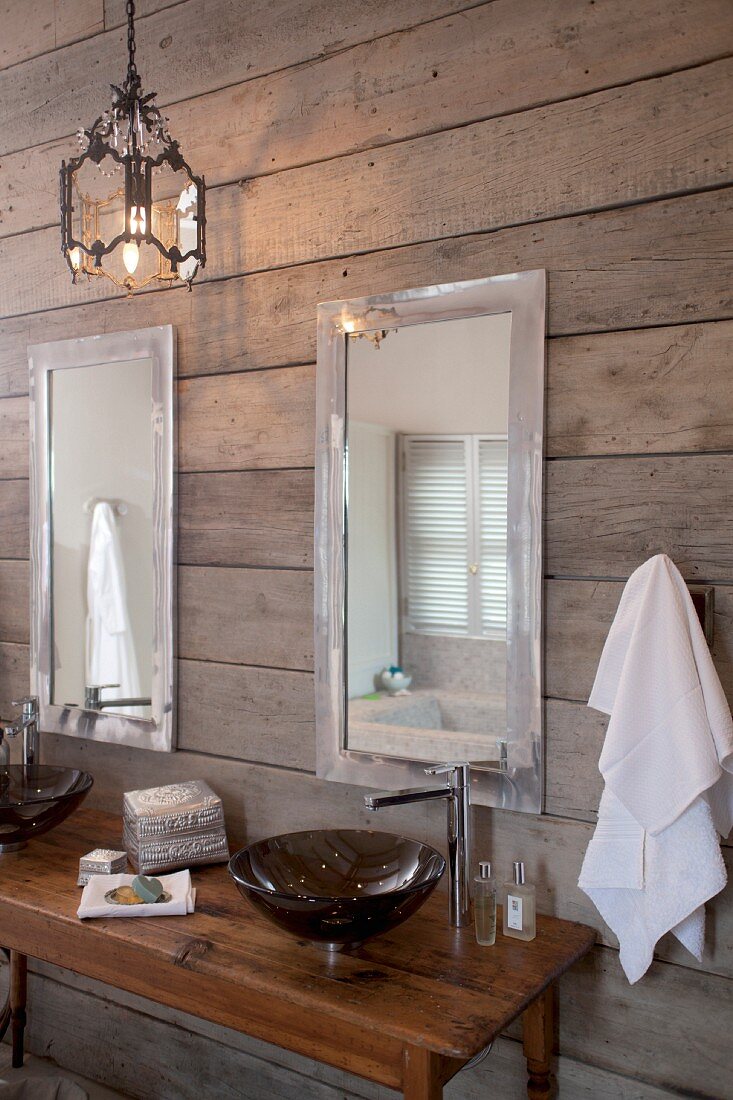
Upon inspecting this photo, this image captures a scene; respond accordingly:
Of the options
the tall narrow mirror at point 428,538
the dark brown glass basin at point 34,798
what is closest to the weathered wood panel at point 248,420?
the tall narrow mirror at point 428,538

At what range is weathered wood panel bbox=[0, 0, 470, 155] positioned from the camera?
1.83m

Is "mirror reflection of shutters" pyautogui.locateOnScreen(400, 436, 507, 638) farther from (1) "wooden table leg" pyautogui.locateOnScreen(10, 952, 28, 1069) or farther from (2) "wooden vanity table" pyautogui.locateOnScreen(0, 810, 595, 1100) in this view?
(1) "wooden table leg" pyautogui.locateOnScreen(10, 952, 28, 1069)

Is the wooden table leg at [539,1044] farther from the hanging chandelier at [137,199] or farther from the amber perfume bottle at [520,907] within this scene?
the hanging chandelier at [137,199]

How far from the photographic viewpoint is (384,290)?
1.79 meters

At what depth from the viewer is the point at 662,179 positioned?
1.51 meters

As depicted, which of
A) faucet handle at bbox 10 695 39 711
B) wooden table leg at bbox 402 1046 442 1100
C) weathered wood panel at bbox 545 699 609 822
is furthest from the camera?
faucet handle at bbox 10 695 39 711

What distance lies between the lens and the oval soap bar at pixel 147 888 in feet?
5.44

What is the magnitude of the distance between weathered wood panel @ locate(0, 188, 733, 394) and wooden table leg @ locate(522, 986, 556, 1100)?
1.14 meters

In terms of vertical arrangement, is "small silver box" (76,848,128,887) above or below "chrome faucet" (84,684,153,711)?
below

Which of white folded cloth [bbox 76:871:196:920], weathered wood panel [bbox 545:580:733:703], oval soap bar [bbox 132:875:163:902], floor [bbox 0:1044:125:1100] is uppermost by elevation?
weathered wood panel [bbox 545:580:733:703]

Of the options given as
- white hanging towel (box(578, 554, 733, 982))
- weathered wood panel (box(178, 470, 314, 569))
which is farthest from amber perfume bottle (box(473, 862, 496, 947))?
weathered wood panel (box(178, 470, 314, 569))

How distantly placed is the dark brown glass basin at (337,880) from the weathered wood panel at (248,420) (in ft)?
2.41

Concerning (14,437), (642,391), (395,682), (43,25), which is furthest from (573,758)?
(43,25)

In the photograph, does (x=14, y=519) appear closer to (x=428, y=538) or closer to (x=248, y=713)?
(x=248, y=713)
